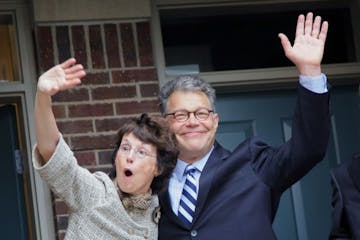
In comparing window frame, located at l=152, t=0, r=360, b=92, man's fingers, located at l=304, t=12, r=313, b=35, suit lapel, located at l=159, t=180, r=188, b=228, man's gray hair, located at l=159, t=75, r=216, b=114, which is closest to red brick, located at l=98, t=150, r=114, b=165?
window frame, located at l=152, t=0, r=360, b=92

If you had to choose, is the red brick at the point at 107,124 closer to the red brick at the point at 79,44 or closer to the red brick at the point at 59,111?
the red brick at the point at 59,111

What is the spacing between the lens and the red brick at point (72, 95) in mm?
5559

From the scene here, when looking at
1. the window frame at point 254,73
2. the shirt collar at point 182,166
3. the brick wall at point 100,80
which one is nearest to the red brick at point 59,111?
the brick wall at point 100,80

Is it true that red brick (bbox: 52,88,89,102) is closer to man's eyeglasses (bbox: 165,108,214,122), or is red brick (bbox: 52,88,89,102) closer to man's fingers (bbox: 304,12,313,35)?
man's eyeglasses (bbox: 165,108,214,122)

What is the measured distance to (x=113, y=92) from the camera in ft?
18.5

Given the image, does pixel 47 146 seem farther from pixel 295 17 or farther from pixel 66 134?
pixel 295 17

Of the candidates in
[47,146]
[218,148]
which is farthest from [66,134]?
[47,146]

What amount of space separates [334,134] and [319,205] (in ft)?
1.59

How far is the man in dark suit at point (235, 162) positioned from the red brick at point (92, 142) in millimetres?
1185

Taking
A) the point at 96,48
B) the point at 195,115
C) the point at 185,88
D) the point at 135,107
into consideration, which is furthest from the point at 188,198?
the point at 96,48

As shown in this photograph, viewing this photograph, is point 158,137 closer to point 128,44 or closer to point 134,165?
point 134,165

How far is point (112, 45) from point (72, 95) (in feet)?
1.27

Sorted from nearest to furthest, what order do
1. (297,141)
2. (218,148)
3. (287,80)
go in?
(297,141) < (218,148) < (287,80)

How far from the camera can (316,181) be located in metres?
6.34
